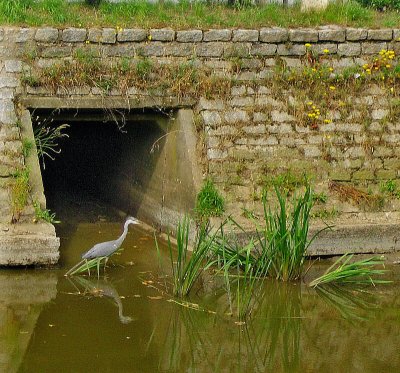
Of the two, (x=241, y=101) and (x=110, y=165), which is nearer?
(x=241, y=101)

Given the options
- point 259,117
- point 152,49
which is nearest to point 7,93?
point 152,49

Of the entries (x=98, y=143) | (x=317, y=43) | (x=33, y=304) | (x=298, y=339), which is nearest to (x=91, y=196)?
(x=98, y=143)

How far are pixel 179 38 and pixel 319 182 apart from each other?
2.55 m

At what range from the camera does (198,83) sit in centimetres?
1160

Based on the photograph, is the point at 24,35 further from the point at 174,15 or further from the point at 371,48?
the point at 371,48

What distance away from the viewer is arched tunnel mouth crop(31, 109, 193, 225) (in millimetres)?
11680

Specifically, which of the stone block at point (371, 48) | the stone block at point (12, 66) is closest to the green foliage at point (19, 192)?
A: the stone block at point (12, 66)

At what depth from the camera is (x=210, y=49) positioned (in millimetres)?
11789

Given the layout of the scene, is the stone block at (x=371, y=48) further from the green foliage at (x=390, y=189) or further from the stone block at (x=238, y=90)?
the green foliage at (x=390, y=189)

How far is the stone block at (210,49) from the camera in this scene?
1178cm

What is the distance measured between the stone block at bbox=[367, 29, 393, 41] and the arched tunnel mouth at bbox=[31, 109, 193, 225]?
2.85m

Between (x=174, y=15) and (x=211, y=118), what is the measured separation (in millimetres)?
1973

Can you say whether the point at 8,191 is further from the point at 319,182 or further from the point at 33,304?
the point at 319,182

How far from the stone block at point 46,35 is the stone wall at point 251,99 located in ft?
0.04
